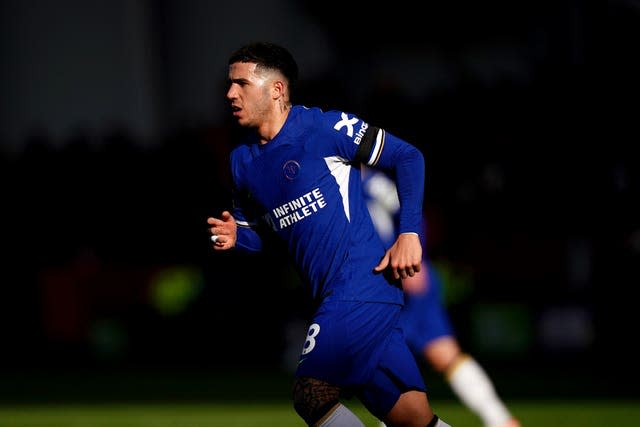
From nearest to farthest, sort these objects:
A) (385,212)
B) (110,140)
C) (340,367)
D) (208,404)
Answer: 1. (340,367)
2. (385,212)
3. (208,404)
4. (110,140)

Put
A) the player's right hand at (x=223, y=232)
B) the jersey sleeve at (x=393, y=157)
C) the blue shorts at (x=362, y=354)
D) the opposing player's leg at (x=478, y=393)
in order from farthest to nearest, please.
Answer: the opposing player's leg at (x=478, y=393) < the player's right hand at (x=223, y=232) < the jersey sleeve at (x=393, y=157) < the blue shorts at (x=362, y=354)

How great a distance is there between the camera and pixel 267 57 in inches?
185

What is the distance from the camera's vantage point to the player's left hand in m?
4.44

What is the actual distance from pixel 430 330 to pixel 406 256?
8.69 feet

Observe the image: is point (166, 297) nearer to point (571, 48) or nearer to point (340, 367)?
point (571, 48)

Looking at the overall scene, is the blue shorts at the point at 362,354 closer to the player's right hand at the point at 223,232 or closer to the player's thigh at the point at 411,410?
the player's thigh at the point at 411,410

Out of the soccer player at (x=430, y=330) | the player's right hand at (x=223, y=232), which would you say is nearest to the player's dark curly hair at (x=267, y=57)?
the player's right hand at (x=223, y=232)

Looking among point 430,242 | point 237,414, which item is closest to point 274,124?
point 237,414

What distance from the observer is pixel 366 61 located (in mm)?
21859

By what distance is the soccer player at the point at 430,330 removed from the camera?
22.3 ft

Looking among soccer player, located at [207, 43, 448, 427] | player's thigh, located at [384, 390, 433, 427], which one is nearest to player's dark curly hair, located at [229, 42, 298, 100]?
soccer player, located at [207, 43, 448, 427]

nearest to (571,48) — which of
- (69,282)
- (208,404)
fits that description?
(69,282)

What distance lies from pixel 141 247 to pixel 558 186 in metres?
4.88

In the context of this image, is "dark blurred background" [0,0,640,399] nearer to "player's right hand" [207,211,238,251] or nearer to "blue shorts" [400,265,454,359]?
"blue shorts" [400,265,454,359]
